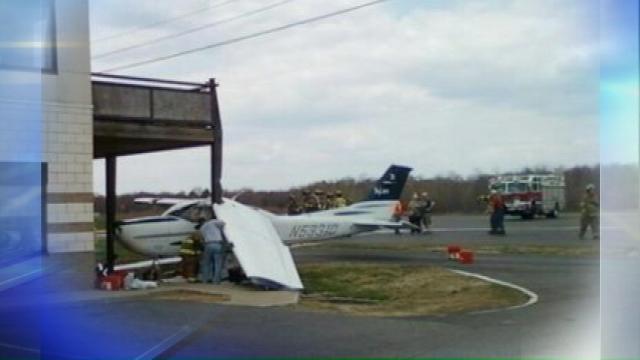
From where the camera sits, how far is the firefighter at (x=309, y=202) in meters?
2.42

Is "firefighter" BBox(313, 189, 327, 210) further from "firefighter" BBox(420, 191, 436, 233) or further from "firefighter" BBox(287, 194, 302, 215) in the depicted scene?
"firefighter" BBox(420, 191, 436, 233)

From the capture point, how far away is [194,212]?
2.68 meters

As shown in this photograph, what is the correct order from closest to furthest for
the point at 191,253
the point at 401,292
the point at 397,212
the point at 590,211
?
the point at 590,211 → the point at 401,292 → the point at 397,212 → the point at 191,253

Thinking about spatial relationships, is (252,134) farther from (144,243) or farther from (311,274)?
(144,243)

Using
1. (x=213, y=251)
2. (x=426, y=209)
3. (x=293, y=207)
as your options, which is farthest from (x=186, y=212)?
(x=426, y=209)

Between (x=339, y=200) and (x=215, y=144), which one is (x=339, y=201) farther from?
(x=215, y=144)

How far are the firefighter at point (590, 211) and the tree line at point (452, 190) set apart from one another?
0.05ft

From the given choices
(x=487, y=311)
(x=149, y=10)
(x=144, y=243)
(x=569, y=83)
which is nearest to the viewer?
(x=569, y=83)

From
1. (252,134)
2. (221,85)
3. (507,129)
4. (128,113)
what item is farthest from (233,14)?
(507,129)

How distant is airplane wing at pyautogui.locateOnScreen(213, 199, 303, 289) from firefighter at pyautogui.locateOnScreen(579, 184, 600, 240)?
0.99 metres

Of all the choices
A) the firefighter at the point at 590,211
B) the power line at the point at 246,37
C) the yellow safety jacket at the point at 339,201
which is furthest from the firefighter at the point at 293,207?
the firefighter at the point at 590,211

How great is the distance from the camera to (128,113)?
2.66 meters

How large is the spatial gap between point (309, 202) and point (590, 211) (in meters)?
0.86

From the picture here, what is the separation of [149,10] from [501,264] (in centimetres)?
130
